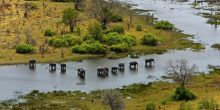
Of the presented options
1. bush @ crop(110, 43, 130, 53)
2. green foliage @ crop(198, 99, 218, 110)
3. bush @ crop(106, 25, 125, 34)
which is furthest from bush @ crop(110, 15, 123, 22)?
green foliage @ crop(198, 99, 218, 110)

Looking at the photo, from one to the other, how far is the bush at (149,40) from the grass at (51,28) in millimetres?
964

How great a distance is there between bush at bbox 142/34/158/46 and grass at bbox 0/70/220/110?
19475 mm

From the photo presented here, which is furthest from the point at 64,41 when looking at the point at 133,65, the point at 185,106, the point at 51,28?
the point at 185,106

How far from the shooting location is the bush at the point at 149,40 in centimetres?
7679

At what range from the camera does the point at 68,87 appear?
179ft

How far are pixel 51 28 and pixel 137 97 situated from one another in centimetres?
3541

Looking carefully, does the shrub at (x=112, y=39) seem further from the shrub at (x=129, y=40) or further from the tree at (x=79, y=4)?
the tree at (x=79, y=4)

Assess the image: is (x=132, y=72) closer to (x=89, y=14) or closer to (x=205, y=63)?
(x=205, y=63)

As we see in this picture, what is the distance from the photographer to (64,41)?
7362 centimetres

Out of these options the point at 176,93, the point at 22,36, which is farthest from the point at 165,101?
the point at 22,36

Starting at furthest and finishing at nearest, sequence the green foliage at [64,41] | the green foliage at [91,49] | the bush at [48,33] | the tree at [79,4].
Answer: the tree at [79,4], the bush at [48,33], the green foliage at [64,41], the green foliage at [91,49]

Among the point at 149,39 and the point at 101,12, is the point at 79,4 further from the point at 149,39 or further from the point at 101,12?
the point at 149,39

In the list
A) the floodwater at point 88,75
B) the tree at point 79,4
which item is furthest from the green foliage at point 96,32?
the tree at point 79,4

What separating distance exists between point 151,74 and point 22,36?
82.0 feet
